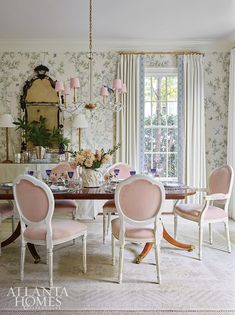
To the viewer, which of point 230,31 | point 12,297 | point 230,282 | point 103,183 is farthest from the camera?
point 230,31

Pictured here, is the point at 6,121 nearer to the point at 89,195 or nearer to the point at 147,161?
the point at 147,161

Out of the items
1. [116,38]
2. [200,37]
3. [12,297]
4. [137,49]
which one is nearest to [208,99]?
[200,37]

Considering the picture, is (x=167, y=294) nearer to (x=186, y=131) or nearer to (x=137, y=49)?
(x=186, y=131)

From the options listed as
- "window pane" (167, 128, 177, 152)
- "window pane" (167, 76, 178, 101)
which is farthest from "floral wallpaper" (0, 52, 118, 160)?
"window pane" (167, 128, 177, 152)

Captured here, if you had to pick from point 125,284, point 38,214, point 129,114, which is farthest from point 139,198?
point 129,114

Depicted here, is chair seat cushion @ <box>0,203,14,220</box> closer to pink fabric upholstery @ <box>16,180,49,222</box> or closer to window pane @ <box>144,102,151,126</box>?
pink fabric upholstery @ <box>16,180,49,222</box>

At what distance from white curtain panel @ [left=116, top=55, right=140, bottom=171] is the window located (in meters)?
0.27

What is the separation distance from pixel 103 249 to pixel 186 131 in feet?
8.40

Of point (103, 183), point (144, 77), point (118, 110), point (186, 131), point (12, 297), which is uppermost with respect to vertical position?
point (144, 77)

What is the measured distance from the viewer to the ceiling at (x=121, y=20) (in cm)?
393

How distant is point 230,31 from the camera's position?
4961 millimetres

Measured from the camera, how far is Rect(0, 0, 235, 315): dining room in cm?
281

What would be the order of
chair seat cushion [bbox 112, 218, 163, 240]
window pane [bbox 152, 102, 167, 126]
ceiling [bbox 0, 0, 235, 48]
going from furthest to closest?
window pane [bbox 152, 102, 167, 126]
ceiling [bbox 0, 0, 235, 48]
chair seat cushion [bbox 112, 218, 163, 240]

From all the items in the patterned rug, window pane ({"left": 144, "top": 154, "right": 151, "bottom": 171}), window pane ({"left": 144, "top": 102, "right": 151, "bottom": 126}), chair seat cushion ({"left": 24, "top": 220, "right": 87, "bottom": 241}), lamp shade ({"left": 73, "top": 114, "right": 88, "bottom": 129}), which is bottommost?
the patterned rug
